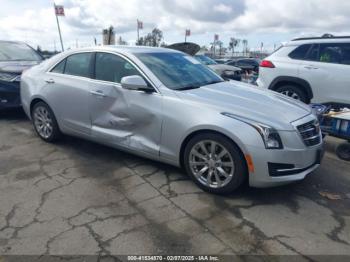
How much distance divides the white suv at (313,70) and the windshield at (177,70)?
2.88 meters

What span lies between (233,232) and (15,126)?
525 centimetres

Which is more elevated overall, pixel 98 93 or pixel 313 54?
pixel 313 54

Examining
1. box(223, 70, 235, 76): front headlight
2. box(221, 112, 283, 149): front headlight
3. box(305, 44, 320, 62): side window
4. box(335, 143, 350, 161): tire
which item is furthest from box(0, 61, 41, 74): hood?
box(223, 70, 235, 76): front headlight

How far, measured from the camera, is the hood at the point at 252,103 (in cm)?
335

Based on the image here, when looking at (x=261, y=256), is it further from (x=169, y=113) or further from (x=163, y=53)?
(x=163, y=53)

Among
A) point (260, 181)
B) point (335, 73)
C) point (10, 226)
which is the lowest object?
point (10, 226)

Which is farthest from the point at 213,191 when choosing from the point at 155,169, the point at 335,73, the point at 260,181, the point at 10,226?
the point at 335,73

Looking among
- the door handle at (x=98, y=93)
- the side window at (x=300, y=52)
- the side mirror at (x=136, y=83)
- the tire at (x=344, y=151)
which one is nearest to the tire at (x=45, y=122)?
the door handle at (x=98, y=93)

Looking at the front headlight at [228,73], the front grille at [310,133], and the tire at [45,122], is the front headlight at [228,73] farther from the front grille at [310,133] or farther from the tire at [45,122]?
the front grille at [310,133]

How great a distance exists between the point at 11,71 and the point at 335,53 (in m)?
6.64

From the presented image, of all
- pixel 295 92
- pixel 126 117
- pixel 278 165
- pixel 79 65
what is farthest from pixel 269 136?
pixel 295 92

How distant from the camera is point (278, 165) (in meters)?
3.24

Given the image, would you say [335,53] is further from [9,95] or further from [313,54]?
[9,95]

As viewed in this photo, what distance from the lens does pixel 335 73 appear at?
6367mm
